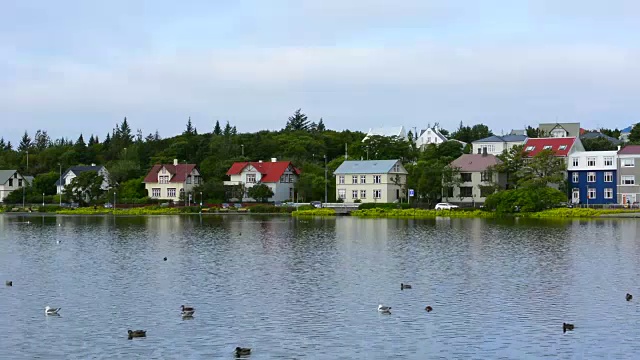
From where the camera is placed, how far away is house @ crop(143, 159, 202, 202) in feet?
356

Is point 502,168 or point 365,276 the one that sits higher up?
point 502,168

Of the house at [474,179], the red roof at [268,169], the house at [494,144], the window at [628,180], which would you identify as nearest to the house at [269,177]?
the red roof at [268,169]

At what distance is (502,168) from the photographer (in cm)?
9006

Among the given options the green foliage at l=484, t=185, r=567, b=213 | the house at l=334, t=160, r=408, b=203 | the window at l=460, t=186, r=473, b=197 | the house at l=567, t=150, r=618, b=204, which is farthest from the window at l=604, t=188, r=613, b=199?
the house at l=334, t=160, r=408, b=203

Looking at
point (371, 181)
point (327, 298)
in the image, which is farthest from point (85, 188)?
point (327, 298)

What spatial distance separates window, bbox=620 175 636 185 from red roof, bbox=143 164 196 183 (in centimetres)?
5425

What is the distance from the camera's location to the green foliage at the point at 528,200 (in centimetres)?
7962

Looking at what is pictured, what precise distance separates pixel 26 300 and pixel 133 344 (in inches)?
335

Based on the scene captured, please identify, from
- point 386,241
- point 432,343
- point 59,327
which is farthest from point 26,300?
point 386,241

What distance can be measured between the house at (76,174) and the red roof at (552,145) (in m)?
57.7

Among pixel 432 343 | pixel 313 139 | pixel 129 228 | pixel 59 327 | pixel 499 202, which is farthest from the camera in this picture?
pixel 313 139

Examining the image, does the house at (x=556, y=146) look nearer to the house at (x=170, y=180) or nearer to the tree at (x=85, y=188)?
the house at (x=170, y=180)

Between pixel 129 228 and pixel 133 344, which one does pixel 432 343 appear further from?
pixel 129 228

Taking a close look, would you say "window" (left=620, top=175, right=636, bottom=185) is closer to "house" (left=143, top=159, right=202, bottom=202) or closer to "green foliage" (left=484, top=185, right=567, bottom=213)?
"green foliage" (left=484, top=185, right=567, bottom=213)
